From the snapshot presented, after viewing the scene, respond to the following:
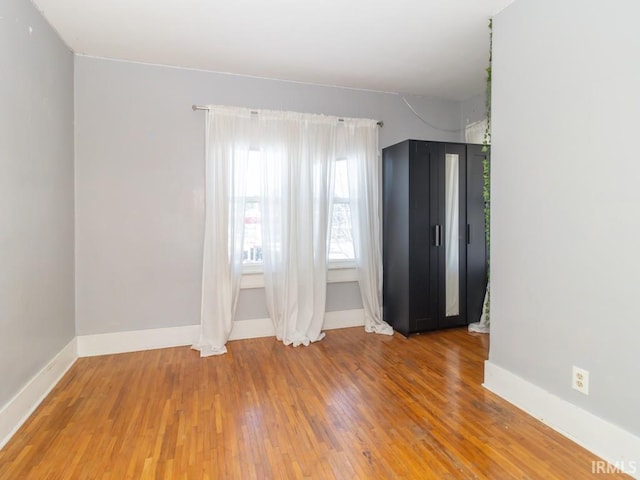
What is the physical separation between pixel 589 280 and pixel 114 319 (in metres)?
3.57

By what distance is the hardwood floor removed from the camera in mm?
1687

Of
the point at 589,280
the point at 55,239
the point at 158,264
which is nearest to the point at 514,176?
the point at 589,280

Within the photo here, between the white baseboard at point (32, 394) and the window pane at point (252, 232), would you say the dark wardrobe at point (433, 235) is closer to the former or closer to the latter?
the window pane at point (252, 232)

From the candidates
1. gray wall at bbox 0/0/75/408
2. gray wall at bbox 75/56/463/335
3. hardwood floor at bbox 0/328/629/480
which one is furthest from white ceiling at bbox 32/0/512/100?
hardwood floor at bbox 0/328/629/480

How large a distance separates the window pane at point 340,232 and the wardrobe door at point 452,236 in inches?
37.1

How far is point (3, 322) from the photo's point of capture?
1928 millimetres

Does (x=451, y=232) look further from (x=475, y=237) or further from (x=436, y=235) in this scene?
(x=475, y=237)

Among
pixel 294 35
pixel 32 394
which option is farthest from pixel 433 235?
pixel 32 394

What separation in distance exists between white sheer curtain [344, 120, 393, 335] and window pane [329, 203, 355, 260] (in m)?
0.07

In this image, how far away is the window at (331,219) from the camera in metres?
3.46

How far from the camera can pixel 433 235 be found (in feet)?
11.7

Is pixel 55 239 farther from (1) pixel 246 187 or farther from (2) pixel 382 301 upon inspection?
(2) pixel 382 301

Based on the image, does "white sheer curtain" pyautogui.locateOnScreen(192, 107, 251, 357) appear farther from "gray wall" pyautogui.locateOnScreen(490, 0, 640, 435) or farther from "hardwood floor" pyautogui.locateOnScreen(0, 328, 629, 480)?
"gray wall" pyautogui.locateOnScreen(490, 0, 640, 435)

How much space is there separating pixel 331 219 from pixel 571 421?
2.46 m
